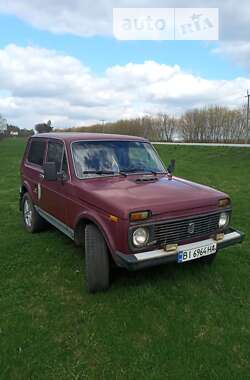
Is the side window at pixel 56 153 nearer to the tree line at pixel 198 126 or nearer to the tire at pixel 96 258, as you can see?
the tire at pixel 96 258

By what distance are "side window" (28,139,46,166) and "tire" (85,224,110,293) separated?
2.47 meters

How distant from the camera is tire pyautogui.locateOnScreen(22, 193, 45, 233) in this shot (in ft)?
20.0

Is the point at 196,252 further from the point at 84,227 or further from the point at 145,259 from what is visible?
the point at 84,227

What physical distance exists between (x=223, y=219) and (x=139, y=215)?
4.57ft

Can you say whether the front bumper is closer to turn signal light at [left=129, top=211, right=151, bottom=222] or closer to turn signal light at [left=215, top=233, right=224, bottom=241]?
turn signal light at [left=129, top=211, right=151, bottom=222]

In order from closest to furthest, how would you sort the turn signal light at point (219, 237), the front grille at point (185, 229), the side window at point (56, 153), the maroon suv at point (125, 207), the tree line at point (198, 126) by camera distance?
the maroon suv at point (125, 207)
the front grille at point (185, 229)
the turn signal light at point (219, 237)
the side window at point (56, 153)
the tree line at point (198, 126)

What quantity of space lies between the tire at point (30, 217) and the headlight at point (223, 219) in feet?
11.2

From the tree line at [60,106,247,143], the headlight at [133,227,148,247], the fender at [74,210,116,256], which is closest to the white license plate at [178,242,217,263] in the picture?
the headlight at [133,227,148,247]

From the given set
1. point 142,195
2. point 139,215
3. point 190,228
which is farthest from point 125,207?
point 190,228

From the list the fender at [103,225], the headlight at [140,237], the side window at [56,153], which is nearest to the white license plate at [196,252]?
the headlight at [140,237]

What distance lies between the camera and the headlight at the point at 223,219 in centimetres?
417

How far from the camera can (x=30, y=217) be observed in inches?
249

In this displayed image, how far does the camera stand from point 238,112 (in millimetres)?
61469

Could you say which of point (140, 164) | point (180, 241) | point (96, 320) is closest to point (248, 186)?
point (140, 164)
